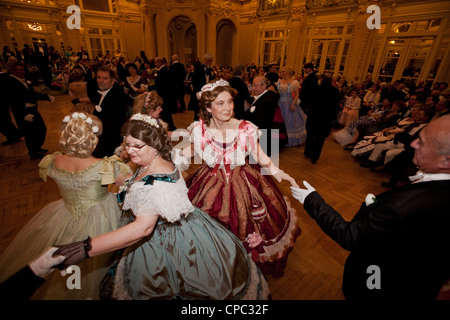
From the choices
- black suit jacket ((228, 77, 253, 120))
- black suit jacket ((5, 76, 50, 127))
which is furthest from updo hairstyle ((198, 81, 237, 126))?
black suit jacket ((5, 76, 50, 127))

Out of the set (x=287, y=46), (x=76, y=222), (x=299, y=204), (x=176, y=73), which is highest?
(x=287, y=46)

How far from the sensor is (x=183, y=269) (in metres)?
1.34

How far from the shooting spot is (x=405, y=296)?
110 cm

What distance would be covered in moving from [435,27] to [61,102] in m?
13.0

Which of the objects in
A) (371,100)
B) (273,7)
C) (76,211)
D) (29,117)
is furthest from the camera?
(273,7)

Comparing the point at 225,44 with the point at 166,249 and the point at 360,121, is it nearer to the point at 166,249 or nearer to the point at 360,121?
the point at 360,121

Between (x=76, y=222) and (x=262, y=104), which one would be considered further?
(x=262, y=104)

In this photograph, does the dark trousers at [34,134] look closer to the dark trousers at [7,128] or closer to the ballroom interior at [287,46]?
the ballroom interior at [287,46]

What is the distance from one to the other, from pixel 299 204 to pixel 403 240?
1.93 m

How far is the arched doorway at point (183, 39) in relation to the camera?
51.3ft

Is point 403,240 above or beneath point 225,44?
beneath

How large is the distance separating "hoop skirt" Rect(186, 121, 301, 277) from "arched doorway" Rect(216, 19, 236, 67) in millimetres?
14483

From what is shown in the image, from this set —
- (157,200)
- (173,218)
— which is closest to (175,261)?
(173,218)
